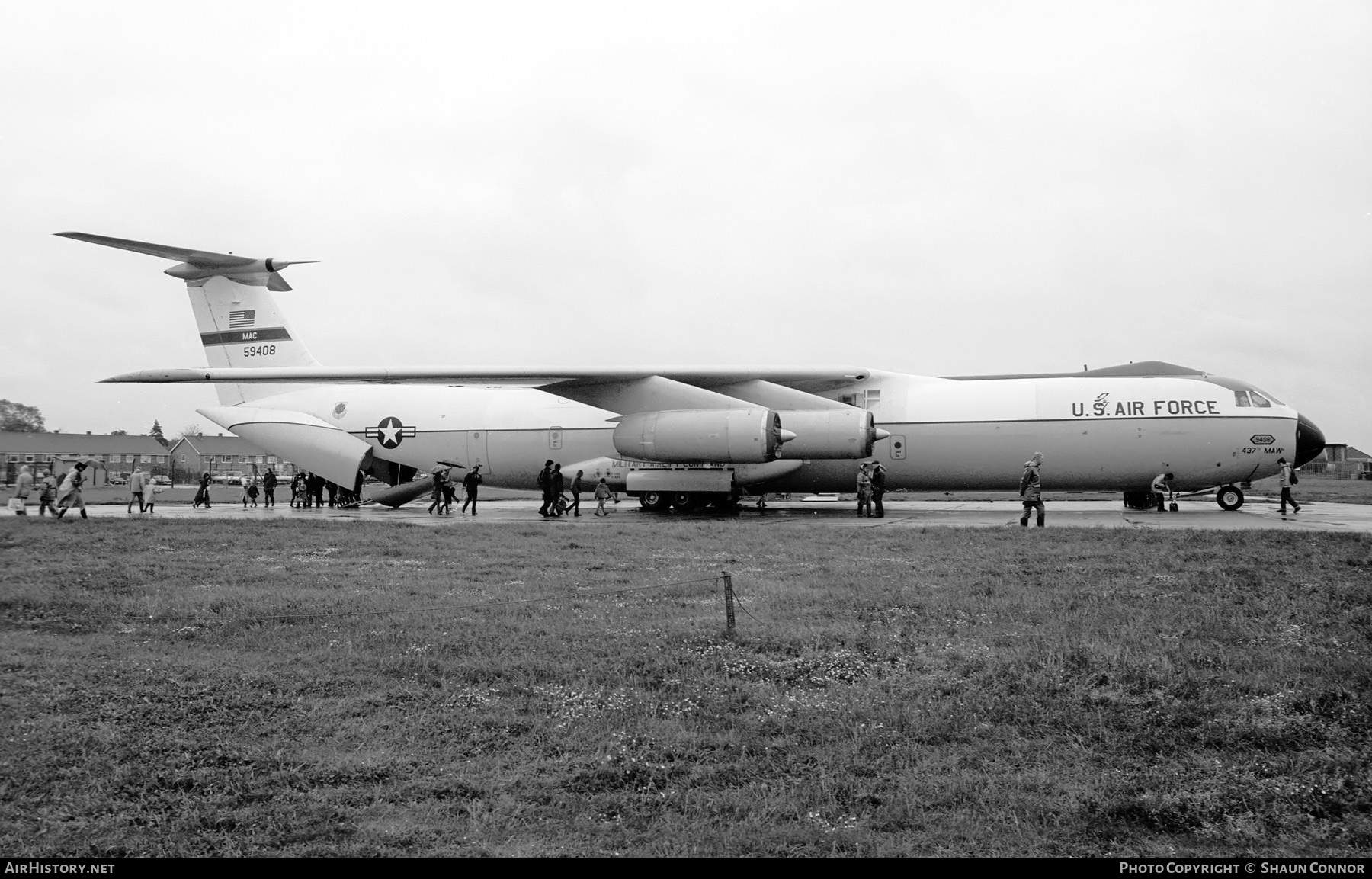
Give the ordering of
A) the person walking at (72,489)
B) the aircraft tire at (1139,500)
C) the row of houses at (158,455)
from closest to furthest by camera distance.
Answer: the person walking at (72,489)
the aircraft tire at (1139,500)
the row of houses at (158,455)

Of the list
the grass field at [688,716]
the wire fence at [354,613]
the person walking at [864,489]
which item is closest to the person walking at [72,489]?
the grass field at [688,716]

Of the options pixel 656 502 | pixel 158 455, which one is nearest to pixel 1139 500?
pixel 656 502

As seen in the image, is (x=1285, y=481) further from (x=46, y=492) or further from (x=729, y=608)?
(x=46, y=492)

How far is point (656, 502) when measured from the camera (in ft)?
76.3

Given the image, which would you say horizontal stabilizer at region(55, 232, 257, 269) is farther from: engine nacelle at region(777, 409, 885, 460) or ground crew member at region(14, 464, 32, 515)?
engine nacelle at region(777, 409, 885, 460)

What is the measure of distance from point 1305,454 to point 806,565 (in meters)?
15.3

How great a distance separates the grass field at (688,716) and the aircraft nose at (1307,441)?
39.8 feet

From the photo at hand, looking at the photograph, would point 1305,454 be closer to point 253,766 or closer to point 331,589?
point 331,589

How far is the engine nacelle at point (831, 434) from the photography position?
67.4 feet

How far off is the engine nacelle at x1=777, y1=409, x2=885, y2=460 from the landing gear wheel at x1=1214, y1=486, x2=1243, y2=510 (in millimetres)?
8618

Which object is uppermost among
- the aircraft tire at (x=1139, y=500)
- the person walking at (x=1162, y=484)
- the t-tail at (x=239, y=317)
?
the t-tail at (x=239, y=317)

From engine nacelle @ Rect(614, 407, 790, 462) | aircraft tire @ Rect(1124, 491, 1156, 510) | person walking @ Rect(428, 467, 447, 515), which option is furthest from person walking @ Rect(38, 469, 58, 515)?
aircraft tire @ Rect(1124, 491, 1156, 510)

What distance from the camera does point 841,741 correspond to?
4.97m

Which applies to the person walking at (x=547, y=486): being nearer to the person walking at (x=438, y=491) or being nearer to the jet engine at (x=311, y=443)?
the person walking at (x=438, y=491)
